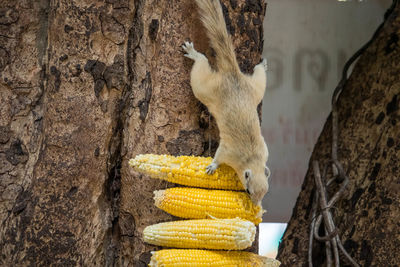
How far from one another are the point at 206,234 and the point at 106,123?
1.94ft

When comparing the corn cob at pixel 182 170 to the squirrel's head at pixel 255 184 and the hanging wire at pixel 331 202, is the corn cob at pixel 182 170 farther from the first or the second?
the hanging wire at pixel 331 202

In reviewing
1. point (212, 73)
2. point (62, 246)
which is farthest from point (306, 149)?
point (62, 246)

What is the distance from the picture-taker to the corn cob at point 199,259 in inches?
63.1

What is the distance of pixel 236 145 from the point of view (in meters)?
1.69

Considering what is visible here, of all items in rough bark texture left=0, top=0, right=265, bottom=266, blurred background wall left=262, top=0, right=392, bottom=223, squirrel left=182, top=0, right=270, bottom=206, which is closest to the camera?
squirrel left=182, top=0, right=270, bottom=206

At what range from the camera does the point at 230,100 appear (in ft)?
5.70

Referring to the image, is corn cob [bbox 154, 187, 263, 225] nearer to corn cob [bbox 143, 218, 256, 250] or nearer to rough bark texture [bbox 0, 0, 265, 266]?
corn cob [bbox 143, 218, 256, 250]

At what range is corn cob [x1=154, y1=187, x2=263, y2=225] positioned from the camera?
163 centimetres

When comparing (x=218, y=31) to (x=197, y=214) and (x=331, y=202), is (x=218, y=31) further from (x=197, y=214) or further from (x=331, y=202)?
(x=331, y=202)

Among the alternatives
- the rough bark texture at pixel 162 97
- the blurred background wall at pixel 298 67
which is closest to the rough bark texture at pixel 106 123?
the rough bark texture at pixel 162 97

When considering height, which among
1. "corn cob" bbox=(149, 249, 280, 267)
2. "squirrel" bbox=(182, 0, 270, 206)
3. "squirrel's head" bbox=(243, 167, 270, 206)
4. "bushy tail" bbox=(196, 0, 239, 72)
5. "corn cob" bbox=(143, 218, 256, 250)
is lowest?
"corn cob" bbox=(149, 249, 280, 267)

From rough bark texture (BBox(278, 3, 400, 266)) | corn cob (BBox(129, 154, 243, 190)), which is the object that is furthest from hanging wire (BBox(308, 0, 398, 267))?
corn cob (BBox(129, 154, 243, 190))

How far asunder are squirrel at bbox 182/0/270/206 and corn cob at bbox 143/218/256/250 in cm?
14

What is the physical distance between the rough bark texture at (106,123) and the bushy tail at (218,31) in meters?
0.08
